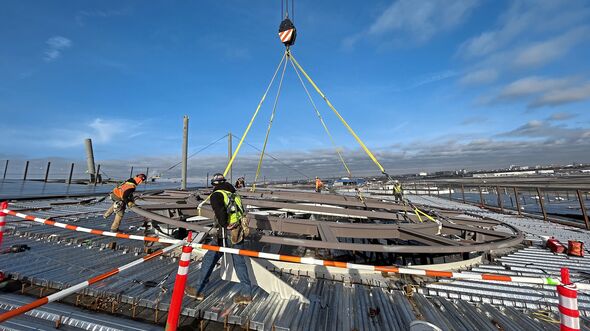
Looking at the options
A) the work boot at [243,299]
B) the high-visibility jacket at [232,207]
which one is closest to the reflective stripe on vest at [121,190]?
the high-visibility jacket at [232,207]

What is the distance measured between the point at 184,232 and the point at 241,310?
621 centimetres

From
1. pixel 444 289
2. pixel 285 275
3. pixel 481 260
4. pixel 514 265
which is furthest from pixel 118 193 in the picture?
pixel 514 265

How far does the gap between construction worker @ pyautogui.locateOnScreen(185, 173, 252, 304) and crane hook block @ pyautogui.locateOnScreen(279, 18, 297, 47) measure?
6.13 m

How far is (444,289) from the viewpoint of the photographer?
4.96m

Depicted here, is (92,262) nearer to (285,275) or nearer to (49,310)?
(49,310)

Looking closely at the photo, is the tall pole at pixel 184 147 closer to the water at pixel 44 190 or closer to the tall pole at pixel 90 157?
the water at pixel 44 190

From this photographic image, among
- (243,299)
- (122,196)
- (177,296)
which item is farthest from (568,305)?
(122,196)

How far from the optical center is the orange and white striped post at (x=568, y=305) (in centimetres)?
256

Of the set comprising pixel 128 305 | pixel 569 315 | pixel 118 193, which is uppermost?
pixel 118 193

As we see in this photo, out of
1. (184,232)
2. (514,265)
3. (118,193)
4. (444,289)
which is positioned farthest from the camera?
(184,232)

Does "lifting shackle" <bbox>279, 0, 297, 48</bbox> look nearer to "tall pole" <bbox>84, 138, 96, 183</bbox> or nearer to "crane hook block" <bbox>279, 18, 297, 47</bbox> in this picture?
"crane hook block" <bbox>279, 18, 297, 47</bbox>

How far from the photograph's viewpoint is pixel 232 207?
206 inches

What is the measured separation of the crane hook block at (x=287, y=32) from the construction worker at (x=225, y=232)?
6133 mm

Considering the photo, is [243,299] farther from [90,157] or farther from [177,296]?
[90,157]
